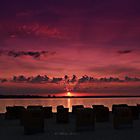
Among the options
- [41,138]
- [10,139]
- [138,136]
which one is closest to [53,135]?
[41,138]

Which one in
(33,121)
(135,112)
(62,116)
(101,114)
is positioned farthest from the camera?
(135,112)

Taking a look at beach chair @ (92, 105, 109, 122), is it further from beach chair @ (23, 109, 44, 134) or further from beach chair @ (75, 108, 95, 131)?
beach chair @ (23, 109, 44, 134)

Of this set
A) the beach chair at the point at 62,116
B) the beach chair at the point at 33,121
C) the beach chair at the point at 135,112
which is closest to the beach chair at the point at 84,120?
the beach chair at the point at 33,121

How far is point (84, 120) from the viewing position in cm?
2919

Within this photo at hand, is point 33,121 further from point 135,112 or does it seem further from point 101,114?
point 135,112

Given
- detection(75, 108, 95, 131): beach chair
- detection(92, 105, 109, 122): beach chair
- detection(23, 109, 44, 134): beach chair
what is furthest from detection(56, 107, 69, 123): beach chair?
detection(23, 109, 44, 134): beach chair

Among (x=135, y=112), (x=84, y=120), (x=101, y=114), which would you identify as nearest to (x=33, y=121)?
(x=84, y=120)

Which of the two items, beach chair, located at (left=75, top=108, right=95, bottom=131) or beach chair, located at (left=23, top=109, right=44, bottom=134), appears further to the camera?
beach chair, located at (left=75, top=108, right=95, bottom=131)

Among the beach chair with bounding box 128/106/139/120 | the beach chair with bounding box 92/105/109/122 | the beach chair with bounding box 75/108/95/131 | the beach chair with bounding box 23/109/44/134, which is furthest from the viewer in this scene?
the beach chair with bounding box 128/106/139/120

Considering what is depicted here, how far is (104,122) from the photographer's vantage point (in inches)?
1508

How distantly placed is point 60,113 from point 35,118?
10048 millimetres

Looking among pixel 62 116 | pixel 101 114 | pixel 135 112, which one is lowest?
pixel 62 116

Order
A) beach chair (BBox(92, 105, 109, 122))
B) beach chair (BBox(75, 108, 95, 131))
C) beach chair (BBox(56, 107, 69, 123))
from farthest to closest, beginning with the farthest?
beach chair (BBox(92, 105, 109, 122)) → beach chair (BBox(56, 107, 69, 123)) → beach chair (BBox(75, 108, 95, 131))

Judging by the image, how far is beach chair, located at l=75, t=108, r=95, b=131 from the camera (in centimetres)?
2916
